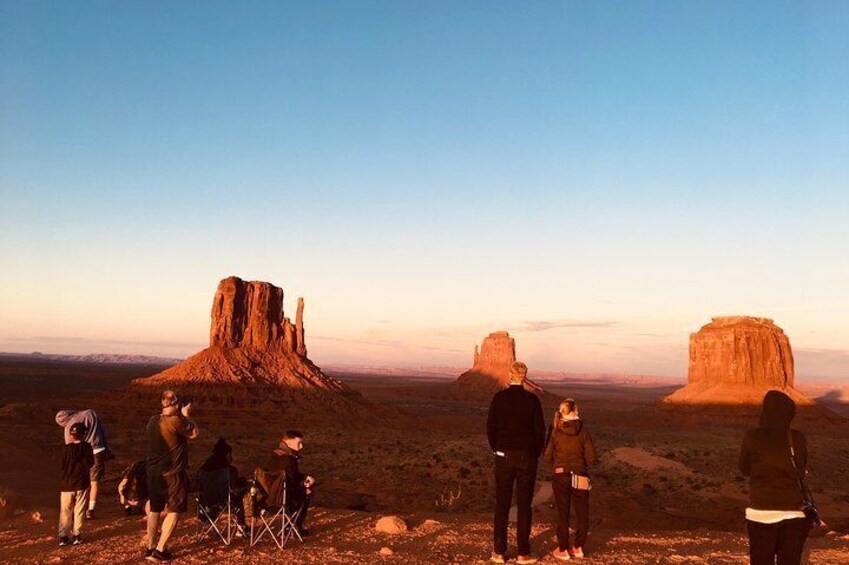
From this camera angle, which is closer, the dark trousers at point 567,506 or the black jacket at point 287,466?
the dark trousers at point 567,506

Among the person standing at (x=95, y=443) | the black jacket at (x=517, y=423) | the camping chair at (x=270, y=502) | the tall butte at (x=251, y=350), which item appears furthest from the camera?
the tall butte at (x=251, y=350)

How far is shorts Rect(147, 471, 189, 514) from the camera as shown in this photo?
27.2 ft

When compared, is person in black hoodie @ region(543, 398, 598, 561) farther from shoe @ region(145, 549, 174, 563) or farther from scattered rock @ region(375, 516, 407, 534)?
shoe @ region(145, 549, 174, 563)

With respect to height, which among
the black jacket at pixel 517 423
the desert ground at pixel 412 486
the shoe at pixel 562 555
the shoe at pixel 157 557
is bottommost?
the desert ground at pixel 412 486

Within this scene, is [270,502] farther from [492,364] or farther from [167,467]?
[492,364]

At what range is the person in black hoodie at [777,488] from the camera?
17.6ft

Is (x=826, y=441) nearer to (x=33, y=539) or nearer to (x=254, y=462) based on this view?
(x=254, y=462)

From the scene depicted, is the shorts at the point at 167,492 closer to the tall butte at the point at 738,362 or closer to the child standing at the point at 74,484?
the child standing at the point at 74,484

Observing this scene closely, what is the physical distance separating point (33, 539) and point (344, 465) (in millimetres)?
23561

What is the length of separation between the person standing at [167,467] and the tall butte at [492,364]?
116740mm


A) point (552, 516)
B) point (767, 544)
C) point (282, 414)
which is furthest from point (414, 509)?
point (282, 414)

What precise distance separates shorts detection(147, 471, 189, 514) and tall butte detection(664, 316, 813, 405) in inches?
3090

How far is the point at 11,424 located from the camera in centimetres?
4566

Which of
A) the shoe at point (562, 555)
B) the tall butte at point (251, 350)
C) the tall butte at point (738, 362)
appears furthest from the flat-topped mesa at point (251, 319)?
the shoe at point (562, 555)
